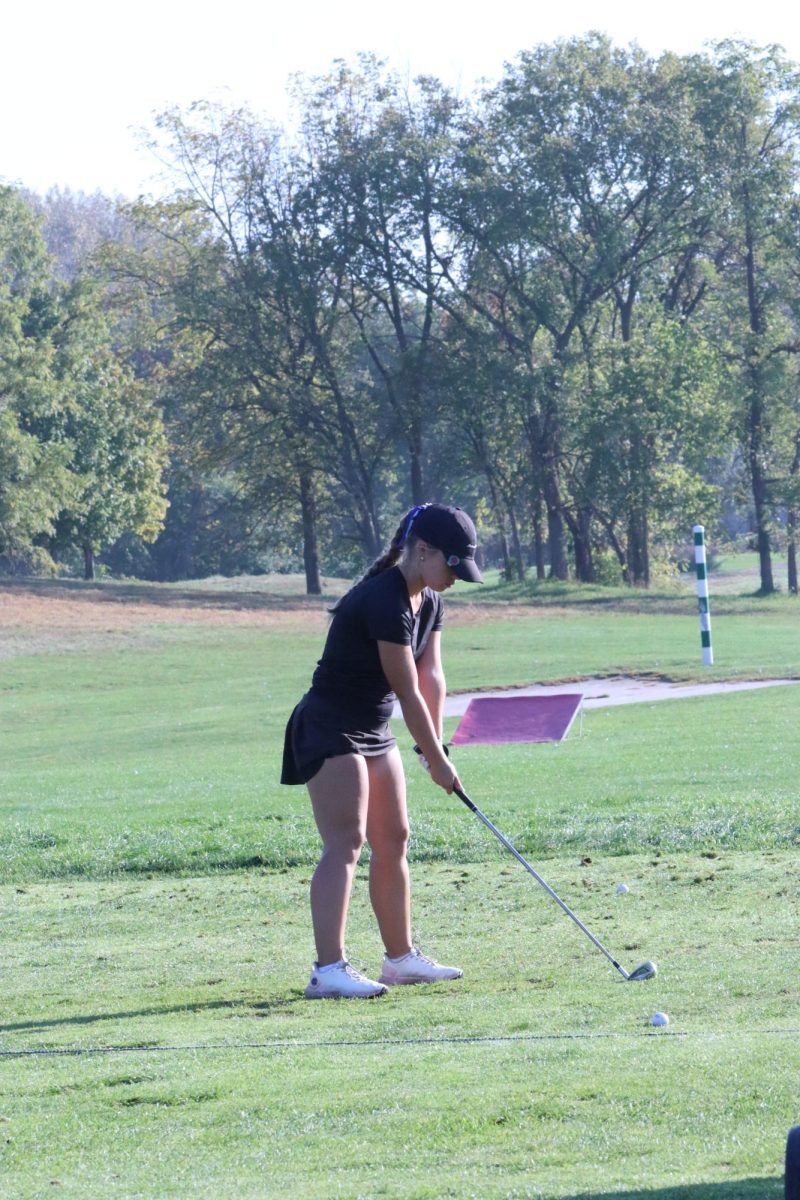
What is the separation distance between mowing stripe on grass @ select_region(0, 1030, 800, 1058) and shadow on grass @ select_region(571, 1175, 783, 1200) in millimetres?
1496

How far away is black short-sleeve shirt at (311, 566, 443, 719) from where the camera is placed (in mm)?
6664

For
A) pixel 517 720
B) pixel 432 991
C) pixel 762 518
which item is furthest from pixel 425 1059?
pixel 762 518

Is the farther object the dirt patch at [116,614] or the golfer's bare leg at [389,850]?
the dirt patch at [116,614]

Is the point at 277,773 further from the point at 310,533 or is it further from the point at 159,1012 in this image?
the point at 310,533

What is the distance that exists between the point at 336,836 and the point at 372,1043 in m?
1.31

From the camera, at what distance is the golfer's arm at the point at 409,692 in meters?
6.66

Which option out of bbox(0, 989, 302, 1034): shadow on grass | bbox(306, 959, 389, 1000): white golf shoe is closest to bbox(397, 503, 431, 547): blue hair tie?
bbox(306, 959, 389, 1000): white golf shoe

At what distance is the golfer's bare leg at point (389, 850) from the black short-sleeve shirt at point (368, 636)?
261 mm

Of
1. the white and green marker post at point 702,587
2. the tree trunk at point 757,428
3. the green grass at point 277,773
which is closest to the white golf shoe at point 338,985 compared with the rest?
the green grass at point 277,773

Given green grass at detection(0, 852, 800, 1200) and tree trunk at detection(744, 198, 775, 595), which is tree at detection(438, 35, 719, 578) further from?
green grass at detection(0, 852, 800, 1200)

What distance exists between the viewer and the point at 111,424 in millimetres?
63531

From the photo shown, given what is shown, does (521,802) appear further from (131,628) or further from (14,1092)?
(131,628)

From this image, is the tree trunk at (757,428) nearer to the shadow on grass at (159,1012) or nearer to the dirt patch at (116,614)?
the dirt patch at (116,614)

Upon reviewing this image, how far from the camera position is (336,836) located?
6.90m
